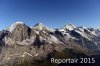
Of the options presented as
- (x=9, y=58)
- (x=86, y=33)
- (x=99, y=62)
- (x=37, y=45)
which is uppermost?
(x=86, y=33)

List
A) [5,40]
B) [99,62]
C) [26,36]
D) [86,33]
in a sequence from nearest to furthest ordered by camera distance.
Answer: [99,62] < [26,36] < [5,40] < [86,33]

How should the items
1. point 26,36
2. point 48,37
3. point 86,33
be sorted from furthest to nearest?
point 86,33 → point 48,37 → point 26,36

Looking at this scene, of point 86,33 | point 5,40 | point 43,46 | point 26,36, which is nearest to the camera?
point 26,36

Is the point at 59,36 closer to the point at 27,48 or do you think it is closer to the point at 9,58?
the point at 27,48

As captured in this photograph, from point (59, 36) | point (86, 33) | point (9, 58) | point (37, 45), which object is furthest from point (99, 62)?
point (86, 33)

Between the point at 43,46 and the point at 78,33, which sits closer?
the point at 43,46

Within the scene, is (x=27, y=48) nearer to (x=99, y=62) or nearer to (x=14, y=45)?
(x=14, y=45)

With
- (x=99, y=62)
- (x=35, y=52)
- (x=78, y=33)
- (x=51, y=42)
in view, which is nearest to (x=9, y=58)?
(x=35, y=52)

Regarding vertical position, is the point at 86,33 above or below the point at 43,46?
above

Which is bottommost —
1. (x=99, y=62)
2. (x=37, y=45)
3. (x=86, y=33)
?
(x=99, y=62)
